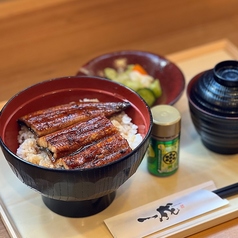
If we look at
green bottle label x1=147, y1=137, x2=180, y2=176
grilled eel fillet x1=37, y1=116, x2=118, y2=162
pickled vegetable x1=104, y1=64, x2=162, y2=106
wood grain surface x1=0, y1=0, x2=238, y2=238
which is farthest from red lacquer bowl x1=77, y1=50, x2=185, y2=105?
grilled eel fillet x1=37, y1=116, x2=118, y2=162

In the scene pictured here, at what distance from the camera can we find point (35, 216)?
1234mm

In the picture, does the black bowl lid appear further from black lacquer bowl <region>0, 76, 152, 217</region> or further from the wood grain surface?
the wood grain surface

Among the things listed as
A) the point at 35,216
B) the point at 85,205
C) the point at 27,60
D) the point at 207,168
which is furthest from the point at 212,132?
the point at 27,60

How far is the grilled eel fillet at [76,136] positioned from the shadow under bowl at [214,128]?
0.26m

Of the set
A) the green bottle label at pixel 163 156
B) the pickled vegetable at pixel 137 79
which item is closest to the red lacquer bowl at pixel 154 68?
the pickled vegetable at pixel 137 79

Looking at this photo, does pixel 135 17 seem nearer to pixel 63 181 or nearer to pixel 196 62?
pixel 196 62

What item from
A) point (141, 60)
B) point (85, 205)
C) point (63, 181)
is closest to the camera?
point (63, 181)

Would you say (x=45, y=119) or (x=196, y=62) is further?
(x=196, y=62)

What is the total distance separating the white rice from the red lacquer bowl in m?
0.26

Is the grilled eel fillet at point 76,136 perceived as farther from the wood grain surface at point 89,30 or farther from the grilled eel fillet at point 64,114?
the wood grain surface at point 89,30

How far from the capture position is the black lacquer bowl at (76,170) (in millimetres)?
1075

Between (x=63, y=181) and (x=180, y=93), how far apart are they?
543 mm

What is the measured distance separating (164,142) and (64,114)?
9.9 inches

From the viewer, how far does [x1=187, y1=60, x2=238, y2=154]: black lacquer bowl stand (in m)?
1.30
